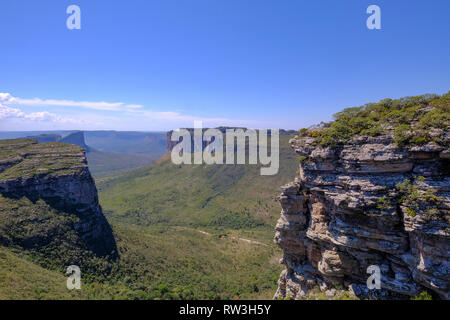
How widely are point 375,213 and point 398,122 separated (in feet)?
27.9

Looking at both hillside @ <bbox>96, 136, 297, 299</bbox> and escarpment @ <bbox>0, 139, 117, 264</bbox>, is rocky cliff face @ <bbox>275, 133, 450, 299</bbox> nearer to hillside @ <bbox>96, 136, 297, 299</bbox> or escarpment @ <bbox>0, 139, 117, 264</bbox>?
hillside @ <bbox>96, 136, 297, 299</bbox>

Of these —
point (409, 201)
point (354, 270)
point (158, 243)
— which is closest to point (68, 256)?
point (158, 243)

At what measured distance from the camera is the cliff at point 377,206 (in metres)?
16.9

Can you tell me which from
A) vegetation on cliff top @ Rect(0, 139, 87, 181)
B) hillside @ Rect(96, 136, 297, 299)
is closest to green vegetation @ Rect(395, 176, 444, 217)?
hillside @ Rect(96, 136, 297, 299)

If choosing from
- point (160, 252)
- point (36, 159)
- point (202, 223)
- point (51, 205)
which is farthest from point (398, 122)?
point (202, 223)

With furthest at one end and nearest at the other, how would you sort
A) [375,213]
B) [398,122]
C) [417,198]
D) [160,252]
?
[160,252], [398,122], [375,213], [417,198]

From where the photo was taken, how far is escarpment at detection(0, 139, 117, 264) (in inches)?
1922

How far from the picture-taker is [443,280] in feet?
54.4

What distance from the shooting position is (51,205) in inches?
2291

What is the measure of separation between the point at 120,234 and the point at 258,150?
10932 centimetres

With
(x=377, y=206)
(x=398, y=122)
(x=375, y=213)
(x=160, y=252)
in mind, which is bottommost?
(x=160, y=252)

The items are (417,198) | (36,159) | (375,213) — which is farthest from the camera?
(36,159)

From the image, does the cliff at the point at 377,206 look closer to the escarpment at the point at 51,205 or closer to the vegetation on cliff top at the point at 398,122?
the vegetation on cliff top at the point at 398,122

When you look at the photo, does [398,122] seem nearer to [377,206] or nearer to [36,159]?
[377,206]
